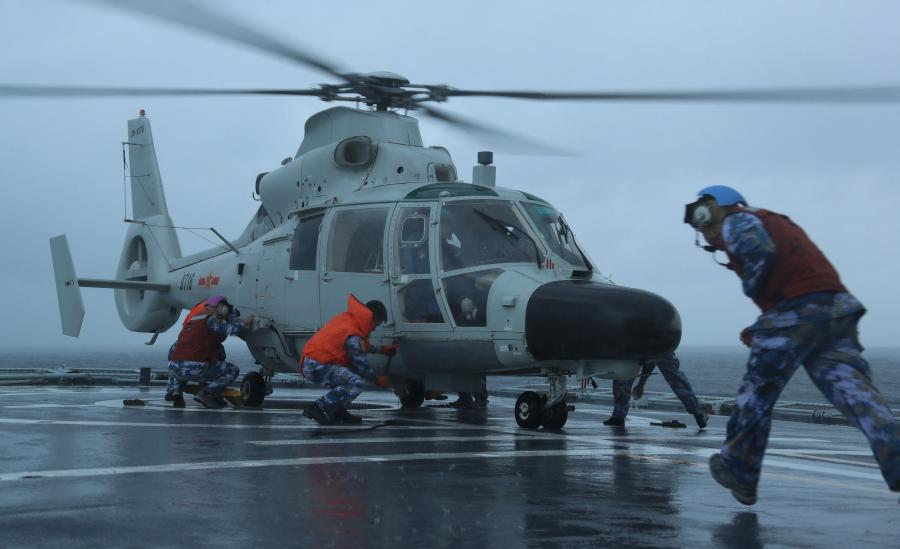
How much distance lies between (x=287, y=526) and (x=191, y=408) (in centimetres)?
872

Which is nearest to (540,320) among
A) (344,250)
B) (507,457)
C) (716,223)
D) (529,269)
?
(529,269)

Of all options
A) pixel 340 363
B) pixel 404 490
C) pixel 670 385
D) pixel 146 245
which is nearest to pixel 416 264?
pixel 340 363

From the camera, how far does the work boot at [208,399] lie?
1323 cm

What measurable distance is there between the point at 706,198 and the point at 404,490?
2453mm

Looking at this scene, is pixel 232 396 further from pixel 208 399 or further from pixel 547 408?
pixel 547 408

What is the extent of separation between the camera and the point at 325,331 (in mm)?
10773

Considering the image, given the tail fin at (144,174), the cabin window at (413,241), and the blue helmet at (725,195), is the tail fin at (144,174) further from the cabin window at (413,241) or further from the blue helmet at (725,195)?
the blue helmet at (725,195)

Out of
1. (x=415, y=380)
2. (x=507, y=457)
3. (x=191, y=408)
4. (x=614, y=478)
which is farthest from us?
(x=191, y=408)

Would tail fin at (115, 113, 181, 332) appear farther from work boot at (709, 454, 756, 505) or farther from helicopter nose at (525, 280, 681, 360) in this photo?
work boot at (709, 454, 756, 505)

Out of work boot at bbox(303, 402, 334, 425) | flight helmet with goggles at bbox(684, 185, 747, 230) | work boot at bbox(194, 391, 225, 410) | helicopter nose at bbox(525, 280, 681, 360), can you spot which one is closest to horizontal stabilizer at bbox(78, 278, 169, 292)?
work boot at bbox(194, 391, 225, 410)

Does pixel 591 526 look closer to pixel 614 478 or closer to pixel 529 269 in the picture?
pixel 614 478

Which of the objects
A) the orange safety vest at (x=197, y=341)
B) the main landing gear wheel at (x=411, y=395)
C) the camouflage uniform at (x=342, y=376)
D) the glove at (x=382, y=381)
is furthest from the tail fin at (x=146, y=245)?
the camouflage uniform at (x=342, y=376)

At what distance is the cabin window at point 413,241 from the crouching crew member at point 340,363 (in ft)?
2.73

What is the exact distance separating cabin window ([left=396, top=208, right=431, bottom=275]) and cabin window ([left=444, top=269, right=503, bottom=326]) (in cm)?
44
